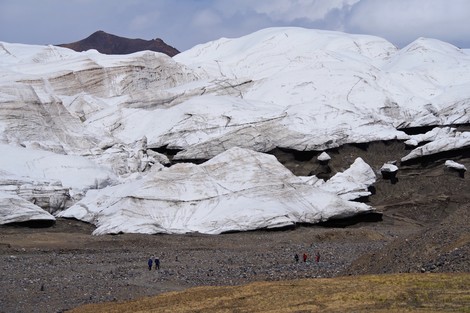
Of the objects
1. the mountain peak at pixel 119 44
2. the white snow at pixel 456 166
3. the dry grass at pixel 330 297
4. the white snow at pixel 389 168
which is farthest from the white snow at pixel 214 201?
the mountain peak at pixel 119 44

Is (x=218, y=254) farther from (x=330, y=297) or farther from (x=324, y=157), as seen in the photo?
(x=324, y=157)

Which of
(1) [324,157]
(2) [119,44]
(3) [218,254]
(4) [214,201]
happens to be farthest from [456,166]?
(2) [119,44]

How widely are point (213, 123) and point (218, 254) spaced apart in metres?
28.4

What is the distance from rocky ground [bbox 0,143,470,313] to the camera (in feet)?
90.2

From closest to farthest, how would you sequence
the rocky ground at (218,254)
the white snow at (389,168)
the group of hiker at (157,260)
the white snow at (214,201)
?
the rocky ground at (218,254) < the group of hiker at (157,260) < the white snow at (214,201) < the white snow at (389,168)

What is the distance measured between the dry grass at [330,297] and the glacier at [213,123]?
2295 centimetres

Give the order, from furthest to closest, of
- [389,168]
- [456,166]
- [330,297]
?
[389,168] < [456,166] < [330,297]

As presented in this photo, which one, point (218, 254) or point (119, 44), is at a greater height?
point (119, 44)

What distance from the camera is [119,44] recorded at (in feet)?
540

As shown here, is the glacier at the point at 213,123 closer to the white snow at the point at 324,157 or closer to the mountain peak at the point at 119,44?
the white snow at the point at 324,157

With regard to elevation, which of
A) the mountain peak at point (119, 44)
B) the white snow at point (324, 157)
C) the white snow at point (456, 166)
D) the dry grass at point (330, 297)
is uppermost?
the mountain peak at point (119, 44)

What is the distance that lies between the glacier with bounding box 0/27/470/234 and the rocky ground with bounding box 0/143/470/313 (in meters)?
2.34

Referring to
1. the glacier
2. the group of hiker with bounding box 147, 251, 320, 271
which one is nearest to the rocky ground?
the group of hiker with bounding box 147, 251, 320, 271

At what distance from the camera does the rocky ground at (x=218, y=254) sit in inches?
1082
